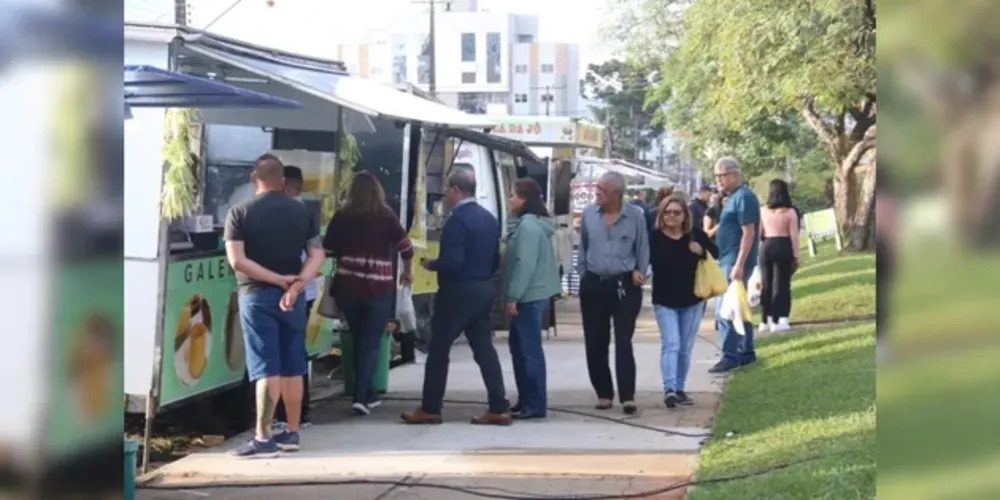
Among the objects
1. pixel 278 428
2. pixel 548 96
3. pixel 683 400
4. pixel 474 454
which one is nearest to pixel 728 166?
pixel 683 400

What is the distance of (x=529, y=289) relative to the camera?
349 inches

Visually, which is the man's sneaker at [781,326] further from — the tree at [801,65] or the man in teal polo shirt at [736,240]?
the tree at [801,65]

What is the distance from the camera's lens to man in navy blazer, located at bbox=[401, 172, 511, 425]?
8.47 m

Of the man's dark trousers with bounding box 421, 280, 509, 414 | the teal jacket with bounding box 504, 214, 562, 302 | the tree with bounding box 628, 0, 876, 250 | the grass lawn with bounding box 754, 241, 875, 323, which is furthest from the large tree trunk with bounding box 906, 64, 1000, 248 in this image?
the tree with bounding box 628, 0, 876, 250

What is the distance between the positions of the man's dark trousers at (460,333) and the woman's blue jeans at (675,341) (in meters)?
1.31

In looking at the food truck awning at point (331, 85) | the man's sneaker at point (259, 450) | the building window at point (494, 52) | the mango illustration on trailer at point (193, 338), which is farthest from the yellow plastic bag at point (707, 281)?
the building window at point (494, 52)

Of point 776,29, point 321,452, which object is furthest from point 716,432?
point 776,29

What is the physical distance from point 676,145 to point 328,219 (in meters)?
31.7

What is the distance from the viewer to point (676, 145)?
4059cm

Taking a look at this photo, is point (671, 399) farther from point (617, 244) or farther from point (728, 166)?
point (728, 166)

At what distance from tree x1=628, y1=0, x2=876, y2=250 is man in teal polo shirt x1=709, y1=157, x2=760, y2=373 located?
21.0 feet

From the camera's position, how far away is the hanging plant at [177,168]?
731cm

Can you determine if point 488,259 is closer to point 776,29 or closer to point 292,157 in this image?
point 292,157

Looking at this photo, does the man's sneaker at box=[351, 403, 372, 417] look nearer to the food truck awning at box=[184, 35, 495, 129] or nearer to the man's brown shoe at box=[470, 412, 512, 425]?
the man's brown shoe at box=[470, 412, 512, 425]
